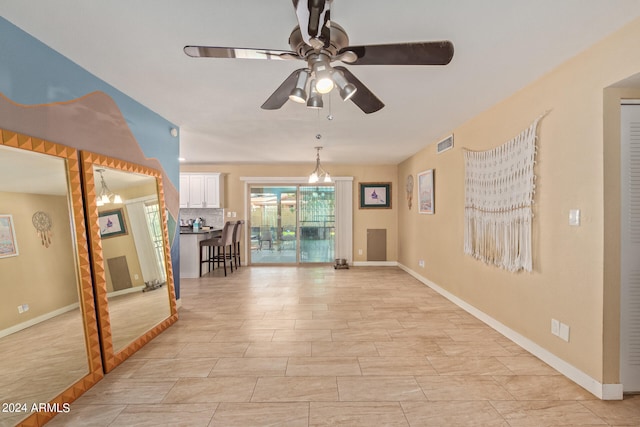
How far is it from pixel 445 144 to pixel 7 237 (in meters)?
4.60

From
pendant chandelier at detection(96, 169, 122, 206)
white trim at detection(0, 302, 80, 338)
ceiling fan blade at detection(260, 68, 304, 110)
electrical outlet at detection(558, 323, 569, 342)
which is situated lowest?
electrical outlet at detection(558, 323, 569, 342)

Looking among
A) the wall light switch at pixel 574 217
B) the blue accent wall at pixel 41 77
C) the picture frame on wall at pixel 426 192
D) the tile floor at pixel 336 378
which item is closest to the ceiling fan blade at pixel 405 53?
the wall light switch at pixel 574 217

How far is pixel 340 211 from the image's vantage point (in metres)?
6.93

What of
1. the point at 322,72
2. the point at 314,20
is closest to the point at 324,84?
the point at 322,72

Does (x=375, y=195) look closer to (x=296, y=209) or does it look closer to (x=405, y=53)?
(x=296, y=209)

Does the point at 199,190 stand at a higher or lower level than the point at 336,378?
higher

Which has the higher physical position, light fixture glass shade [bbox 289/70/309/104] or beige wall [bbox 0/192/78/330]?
light fixture glass shade [bbox 289/70/309/104]

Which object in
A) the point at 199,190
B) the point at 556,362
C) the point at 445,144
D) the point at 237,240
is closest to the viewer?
the point at 556,362

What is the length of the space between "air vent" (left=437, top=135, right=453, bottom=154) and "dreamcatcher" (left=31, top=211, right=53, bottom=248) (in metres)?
4.34

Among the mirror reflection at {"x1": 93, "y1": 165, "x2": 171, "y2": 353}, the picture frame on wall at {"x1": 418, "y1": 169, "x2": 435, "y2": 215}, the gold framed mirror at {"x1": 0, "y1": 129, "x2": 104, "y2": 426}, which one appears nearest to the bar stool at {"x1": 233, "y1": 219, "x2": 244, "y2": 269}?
the mirror reflection at {"x1": 93, "y1": 165, "x2": 171, "y2": 353}

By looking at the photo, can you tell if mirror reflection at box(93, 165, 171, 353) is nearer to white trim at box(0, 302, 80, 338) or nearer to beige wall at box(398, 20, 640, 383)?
white trim at box(0, 302, 80, 338)

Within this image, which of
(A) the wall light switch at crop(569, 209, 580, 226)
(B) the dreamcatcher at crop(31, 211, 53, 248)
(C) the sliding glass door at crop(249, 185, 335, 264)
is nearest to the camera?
(B) the dreamcatcher at crop(31, 211, 53, 248)

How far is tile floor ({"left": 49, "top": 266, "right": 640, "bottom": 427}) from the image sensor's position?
1822 millimetres

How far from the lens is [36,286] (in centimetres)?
178
